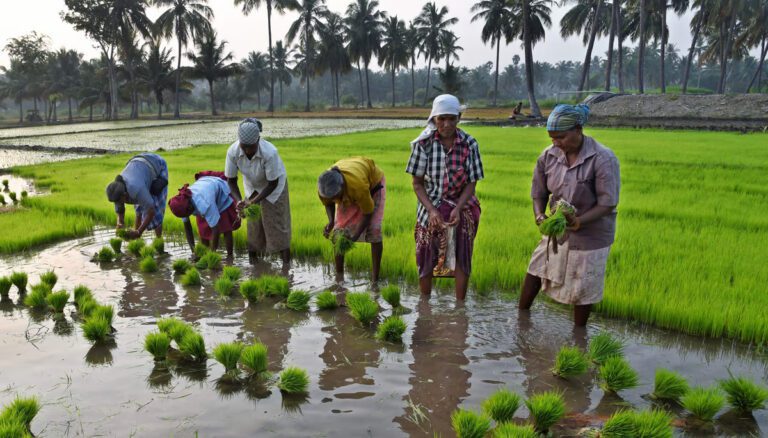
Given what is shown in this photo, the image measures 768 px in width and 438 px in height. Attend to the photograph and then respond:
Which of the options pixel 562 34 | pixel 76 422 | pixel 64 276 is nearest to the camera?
pixel 76 422

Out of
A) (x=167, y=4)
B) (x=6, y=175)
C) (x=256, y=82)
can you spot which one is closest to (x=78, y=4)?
(x=167, y=4)

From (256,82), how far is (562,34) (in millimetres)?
31080

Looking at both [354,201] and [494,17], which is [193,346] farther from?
[494,17]

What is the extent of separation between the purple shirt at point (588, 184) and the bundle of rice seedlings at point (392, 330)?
109cm

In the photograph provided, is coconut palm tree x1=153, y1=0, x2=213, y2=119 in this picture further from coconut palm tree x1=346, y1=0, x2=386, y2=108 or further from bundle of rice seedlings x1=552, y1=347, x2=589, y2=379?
bundle of rice seedlings x1=552, y1=347, x2=589, y2=379

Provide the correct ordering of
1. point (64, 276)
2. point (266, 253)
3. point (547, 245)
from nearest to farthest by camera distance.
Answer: point (547, 245), point (64, 276), point (266, 253)

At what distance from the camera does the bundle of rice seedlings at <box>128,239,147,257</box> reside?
4934 millimetres

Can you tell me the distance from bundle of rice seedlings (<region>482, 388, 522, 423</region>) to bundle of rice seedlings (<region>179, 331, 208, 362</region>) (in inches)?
59.3

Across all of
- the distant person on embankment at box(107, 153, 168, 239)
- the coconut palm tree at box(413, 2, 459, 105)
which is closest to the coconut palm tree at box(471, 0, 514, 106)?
the coconut palm tree at box(413, 2, 459, 105)

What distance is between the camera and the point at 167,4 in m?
37.0

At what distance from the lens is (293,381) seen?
254 centimetres

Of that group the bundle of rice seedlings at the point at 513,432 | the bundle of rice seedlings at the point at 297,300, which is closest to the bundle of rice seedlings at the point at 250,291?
the bundle of rice seedlings at the point at 297,300

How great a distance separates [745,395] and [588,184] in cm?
122

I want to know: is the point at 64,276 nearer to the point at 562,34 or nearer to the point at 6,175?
the point at 6,175
